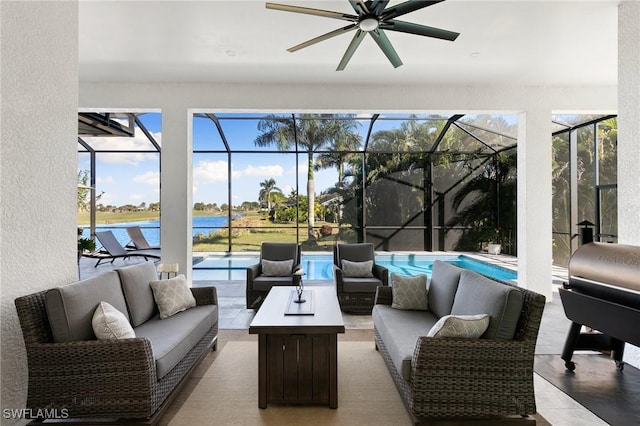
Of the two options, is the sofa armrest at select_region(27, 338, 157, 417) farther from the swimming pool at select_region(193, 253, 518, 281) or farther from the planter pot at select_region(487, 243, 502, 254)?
the planter pot at select_region(487, 243, 502, 254)

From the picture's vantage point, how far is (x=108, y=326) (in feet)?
7.30

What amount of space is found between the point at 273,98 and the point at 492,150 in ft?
25.1

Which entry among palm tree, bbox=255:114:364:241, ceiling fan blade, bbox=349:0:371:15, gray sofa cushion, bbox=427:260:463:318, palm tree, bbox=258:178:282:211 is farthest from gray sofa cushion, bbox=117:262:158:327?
palm tree, bbox=258:178:282:211

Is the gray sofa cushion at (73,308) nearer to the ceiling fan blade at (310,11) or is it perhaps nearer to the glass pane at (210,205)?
the ceiling fan blade at (310,11)

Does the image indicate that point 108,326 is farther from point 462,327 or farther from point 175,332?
point 462,327

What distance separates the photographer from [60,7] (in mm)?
2678

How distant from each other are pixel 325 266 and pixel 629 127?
6.76 meters

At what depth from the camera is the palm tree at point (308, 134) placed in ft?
30.0

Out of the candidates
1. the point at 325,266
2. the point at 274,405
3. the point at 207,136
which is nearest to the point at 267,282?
the point at 274,405

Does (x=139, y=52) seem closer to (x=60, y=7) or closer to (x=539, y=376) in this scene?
(x=60, y=7)

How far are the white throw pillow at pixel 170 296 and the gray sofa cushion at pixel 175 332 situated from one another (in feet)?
0.19

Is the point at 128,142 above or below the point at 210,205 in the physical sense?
above

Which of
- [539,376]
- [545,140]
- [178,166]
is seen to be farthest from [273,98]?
[539,376]

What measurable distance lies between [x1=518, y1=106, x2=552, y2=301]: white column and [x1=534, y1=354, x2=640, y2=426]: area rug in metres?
2.08
